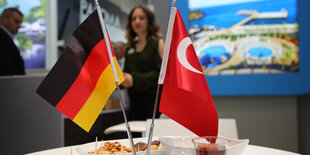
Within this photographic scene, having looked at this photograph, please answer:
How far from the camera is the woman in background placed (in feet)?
9.57

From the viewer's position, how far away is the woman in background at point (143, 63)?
2918 mm

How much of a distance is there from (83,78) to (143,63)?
2.09 meters

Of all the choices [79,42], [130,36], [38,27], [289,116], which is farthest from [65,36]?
[79,42]

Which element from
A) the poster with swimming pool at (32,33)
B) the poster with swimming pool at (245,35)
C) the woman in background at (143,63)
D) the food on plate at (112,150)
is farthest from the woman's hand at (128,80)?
the poster with swimming pool at (32,33)

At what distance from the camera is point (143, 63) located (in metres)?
3.03

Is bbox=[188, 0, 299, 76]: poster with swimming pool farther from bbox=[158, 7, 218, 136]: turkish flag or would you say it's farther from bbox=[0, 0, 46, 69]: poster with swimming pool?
bbox=[0, 0, 46, 69]: poster with swimming pool

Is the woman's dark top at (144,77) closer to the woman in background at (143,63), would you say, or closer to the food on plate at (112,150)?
the woman in background at (143,63)

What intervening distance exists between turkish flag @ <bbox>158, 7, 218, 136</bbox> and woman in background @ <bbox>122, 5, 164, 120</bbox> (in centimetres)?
190

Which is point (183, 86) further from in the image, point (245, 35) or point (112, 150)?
point (245, 35)

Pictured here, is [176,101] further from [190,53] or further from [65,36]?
[65,36]

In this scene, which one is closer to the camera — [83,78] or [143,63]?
[83,78]

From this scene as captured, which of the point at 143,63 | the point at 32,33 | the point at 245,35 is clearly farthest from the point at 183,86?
the point at 32,33

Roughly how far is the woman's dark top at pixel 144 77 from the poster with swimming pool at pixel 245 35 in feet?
1.60

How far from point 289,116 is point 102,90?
2.53m
